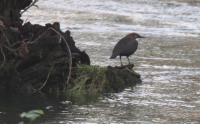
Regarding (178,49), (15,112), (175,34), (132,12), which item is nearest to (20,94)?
(15,112)

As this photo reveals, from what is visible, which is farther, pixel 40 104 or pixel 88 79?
pixel 88 79

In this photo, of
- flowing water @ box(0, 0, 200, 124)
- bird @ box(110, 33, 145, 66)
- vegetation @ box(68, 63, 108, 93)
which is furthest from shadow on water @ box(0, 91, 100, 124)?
bird @ box(110, 33, 145, 66)

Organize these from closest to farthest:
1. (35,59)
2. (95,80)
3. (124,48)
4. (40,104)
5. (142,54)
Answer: (40,104) < (35,59) < (95,80) < (124,48) < (142,54)

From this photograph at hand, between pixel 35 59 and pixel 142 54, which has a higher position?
pixel 35 59

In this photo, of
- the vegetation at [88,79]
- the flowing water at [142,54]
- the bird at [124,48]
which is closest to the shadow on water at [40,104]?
the flowing water at [142,54]

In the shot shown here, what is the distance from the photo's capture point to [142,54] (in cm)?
1205

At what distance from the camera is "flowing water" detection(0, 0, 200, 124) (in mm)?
6520

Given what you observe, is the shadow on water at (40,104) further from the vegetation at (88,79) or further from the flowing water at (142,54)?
the vegetation at (88,79)

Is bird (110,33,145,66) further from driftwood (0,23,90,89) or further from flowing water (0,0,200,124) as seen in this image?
driftwood (0,23,90,89)

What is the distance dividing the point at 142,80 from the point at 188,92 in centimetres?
129

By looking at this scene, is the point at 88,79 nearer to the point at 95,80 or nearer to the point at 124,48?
the point at 95,80

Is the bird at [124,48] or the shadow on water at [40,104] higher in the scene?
the bird at [124,48]

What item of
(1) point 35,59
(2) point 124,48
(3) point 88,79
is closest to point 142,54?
(2) point 124,48

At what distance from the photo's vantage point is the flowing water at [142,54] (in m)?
6.52
